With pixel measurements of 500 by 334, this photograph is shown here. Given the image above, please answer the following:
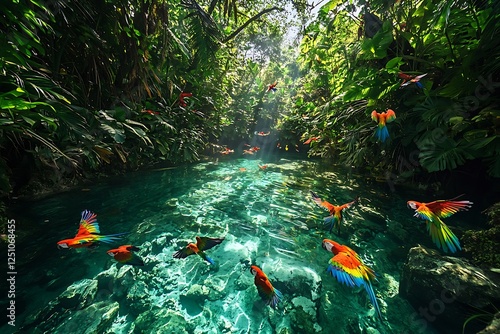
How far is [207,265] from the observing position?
2758 mm

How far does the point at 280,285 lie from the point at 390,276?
1.46 m

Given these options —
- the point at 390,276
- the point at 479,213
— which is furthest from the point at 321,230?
the point at 479,213

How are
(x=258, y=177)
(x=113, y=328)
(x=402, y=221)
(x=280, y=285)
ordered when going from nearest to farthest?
(x=113, y=328), (x=280, y=285), (x=402, y=221), (x=258, y=177)

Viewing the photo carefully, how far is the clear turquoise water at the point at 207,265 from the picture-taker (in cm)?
204

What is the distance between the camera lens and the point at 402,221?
3.98m

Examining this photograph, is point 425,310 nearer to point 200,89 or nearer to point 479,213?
point 479,213

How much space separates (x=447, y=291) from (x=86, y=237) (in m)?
3.42

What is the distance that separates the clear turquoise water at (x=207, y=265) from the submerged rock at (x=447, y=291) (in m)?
0.13

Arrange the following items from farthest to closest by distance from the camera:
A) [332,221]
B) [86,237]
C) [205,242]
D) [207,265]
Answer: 1. [332,221]
2. [207,265]
3. [205,242]
4. [86,237]

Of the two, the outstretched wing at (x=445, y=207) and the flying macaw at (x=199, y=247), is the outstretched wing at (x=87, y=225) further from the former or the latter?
the outstretched wing at (x=445, y=207)

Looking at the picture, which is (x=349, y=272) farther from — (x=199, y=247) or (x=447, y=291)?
(x=199, y=247)

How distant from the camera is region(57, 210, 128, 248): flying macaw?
6.01 feet

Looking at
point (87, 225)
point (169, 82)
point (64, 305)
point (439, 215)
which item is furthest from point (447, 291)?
point (169, 82)

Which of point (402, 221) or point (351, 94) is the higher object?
point (351, 94)
